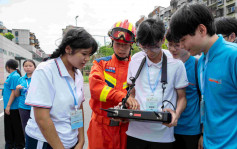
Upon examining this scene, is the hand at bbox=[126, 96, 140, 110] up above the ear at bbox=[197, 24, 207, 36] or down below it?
below

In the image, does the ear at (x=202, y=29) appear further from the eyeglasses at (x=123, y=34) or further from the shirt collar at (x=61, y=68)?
the shirt collar at (x=61, y=68)

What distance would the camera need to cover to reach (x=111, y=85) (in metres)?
2.19

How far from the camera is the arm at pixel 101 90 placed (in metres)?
1.91

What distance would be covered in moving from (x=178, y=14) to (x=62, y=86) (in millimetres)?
1183

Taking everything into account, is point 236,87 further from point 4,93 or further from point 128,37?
point 4,93

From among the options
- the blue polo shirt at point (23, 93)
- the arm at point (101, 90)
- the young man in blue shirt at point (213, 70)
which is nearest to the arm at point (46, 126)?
the arm at point (101, 90)

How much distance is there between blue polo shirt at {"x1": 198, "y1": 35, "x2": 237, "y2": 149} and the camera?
1.22m

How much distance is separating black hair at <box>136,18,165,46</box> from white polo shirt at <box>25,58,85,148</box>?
0.81 metres

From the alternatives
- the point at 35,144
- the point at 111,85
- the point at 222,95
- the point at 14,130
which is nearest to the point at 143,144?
the point at 111,85

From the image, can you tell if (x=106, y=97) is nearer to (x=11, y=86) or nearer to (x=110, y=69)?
(x=110, y=69)

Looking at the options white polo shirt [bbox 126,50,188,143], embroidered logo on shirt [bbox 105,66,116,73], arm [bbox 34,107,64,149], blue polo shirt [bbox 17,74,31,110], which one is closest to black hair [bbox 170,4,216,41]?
white polo shirt [bbox 126,50,188,143]

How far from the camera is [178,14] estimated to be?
4.77ft

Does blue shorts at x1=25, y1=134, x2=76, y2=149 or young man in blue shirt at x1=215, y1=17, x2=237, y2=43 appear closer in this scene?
blue shorts at x1=25, y1=134, x2=76, y2=149

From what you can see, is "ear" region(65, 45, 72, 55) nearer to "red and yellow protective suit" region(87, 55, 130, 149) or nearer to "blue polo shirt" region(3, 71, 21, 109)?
"red and yellow protective suit" region(87, 55, 130, 149)
